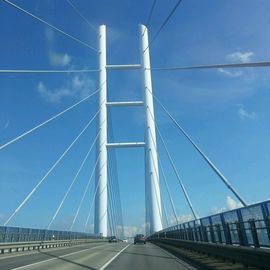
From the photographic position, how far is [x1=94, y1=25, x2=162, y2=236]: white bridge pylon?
50156mm

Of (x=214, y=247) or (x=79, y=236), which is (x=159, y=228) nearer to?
(x=79, y=236)

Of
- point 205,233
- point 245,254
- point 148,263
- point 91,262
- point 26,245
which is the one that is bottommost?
point 245,254

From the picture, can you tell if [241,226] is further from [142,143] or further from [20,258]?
[142,143]

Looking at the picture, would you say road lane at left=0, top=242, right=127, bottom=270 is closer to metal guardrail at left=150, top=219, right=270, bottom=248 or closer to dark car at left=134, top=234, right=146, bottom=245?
metal guardrail at left=150, top=219, right=270, bottom=248

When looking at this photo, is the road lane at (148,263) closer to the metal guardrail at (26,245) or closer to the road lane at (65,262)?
the road lane at (65,262)

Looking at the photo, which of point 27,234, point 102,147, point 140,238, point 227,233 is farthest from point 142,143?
point 227,233

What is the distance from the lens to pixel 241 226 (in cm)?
1516

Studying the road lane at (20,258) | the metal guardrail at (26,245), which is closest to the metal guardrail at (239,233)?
the road lane at (20,258)

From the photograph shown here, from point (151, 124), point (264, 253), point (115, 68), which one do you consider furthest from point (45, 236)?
point (264, 253)

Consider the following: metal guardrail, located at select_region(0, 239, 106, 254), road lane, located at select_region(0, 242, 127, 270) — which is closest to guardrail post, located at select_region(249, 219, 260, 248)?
road lane, located at select_region(0, 242, 127, 270)

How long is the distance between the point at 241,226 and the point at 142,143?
1485 inches

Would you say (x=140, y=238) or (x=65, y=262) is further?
(x=140, y=238)

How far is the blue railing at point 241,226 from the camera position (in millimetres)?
12875

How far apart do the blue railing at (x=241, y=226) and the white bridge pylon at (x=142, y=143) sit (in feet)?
88.5
